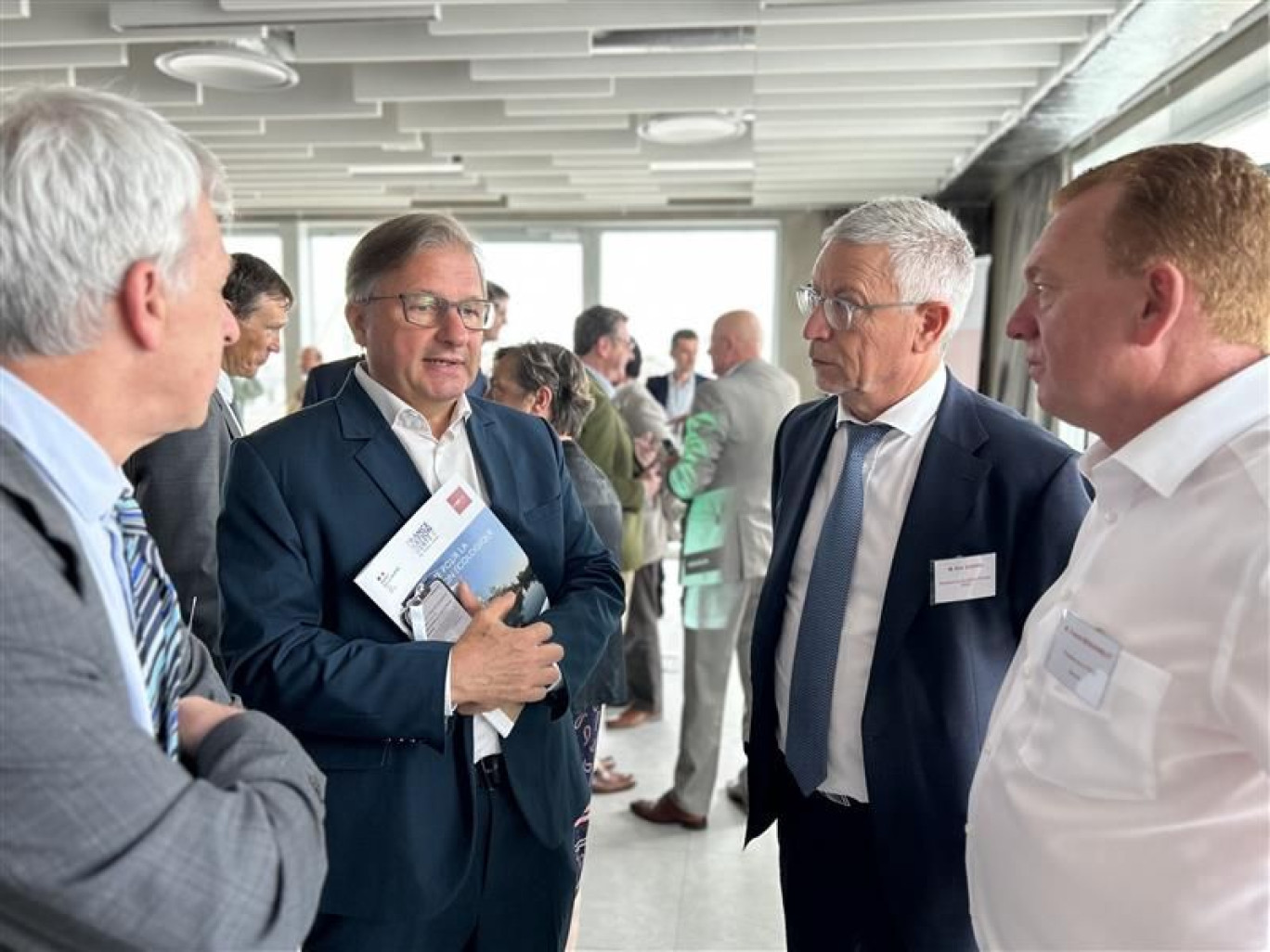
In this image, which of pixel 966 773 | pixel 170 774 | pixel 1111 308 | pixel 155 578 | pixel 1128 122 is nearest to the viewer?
pixel 170 774

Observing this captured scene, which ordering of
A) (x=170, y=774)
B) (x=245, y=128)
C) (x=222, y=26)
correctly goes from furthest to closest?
1. (x=245, y=128)
2. (x=222, y=26)
3. (x=170, y=774)

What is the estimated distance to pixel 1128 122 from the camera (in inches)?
200

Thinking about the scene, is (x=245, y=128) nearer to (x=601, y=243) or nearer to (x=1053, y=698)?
(x=601, y=243)

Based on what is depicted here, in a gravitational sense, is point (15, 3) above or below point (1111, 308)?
above

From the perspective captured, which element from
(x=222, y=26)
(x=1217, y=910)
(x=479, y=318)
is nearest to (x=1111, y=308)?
(x=1217, y=910)

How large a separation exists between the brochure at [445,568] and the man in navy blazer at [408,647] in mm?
37

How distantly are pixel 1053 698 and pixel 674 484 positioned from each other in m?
2.48

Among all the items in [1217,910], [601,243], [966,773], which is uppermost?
[601,243]

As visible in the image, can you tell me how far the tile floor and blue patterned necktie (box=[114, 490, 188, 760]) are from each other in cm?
218

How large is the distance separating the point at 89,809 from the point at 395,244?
3.26 feet

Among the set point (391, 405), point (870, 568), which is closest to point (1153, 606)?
point (870, 568)

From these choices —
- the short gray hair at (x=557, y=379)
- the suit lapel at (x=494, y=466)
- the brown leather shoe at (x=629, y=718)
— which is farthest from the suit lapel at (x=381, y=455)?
the brown leather shoe at (x=629, y=718)

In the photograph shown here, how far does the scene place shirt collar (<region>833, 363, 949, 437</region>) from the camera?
1638 mm

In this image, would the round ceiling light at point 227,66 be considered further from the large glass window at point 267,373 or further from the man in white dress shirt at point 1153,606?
the large glass window at point 267,373
